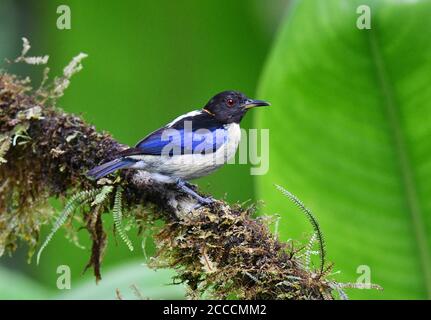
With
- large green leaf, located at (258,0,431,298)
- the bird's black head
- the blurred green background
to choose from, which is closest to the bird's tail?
the blurred green background

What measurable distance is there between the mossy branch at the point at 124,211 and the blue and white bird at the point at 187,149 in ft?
0.25

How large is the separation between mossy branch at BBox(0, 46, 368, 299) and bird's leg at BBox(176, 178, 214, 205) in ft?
0.08

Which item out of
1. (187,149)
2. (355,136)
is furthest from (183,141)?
(355,136)

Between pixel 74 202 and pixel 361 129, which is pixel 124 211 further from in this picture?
pixel 361 129

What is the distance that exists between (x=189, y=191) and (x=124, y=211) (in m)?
0.31

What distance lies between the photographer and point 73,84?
6160 millimetres

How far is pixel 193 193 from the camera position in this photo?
9.99 ft

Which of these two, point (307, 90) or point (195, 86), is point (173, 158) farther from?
point (195, 86)

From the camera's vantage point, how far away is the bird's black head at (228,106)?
3.51 meters

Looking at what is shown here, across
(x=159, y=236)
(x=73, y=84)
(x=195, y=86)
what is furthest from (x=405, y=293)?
(x=73, y=84)

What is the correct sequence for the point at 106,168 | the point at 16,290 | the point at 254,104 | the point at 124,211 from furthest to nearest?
the point at 16,290 → the point at 254,104 → the point at 124,211 → the point at 106,168

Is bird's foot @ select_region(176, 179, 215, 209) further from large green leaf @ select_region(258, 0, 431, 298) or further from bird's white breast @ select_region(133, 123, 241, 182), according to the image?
large green leaf @ select_region(258, 0, 431, 298)
